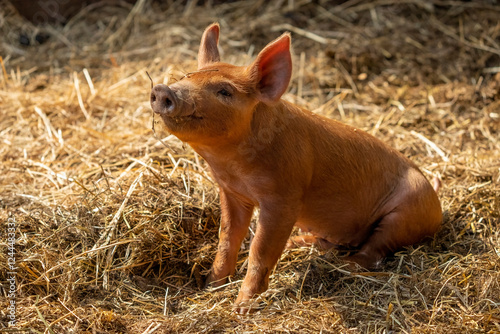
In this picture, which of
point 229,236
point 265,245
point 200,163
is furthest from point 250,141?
point 200,163

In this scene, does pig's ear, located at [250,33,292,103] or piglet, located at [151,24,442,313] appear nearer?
piglet, located at [151,24,442,313]

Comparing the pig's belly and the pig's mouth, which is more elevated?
the pig's mouth

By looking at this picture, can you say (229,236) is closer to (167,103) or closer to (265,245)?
(265,245)

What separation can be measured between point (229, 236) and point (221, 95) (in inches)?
42.5

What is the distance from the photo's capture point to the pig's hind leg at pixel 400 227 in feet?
13.8

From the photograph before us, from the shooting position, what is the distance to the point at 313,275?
4004 mm

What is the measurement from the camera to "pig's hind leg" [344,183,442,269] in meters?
4.20

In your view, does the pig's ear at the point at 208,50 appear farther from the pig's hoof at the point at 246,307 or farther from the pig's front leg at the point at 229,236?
the pig's hoof at the point at 246,307

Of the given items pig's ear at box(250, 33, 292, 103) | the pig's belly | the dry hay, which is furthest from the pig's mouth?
the pig's belly

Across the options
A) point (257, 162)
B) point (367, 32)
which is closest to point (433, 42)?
point (367, 32)

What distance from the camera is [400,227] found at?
4207 mm

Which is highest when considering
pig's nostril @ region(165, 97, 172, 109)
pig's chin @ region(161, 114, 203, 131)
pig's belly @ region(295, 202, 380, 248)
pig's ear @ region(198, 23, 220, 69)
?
pig's ear @ region(198, 23, 220, 69)

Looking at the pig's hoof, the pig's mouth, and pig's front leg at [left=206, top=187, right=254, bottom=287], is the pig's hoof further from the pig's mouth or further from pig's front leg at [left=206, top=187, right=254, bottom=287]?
the pig's mouth

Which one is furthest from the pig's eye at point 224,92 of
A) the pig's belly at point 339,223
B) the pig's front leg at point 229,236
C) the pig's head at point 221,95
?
the pig's belly at point 339,223
